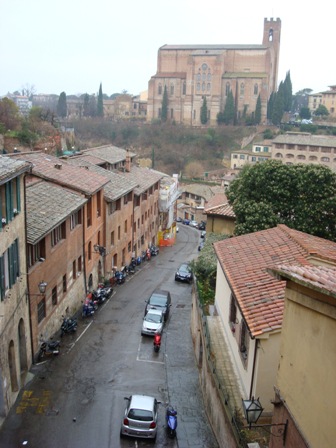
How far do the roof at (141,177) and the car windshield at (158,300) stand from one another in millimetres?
13499

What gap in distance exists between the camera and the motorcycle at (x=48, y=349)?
2297cm

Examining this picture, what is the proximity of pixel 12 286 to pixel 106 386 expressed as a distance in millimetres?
6065

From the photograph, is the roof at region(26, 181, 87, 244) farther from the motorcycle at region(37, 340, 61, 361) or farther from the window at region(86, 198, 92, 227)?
the motorcycle at region(37, 340, 61, 361)

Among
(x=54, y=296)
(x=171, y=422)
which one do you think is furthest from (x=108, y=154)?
(x=171, y=422)

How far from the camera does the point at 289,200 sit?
29.3m

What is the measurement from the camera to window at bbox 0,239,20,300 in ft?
57.0

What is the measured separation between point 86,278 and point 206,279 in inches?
324

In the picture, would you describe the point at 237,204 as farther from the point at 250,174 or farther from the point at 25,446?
the point at 25,446

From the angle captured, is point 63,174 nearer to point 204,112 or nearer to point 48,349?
point 48,349

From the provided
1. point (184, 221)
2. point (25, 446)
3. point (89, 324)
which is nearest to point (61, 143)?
point (184, 221)

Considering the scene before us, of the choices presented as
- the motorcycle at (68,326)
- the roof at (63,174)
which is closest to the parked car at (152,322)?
the motorcycle at (68,326)

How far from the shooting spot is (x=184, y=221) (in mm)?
73562

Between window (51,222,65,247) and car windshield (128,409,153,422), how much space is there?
1009 cm

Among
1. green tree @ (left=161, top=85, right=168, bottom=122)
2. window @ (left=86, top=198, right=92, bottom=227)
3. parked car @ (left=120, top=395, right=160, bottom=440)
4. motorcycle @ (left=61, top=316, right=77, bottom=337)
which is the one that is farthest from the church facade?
parked car @ (left=120, top=395, right=160, bottom=440)
